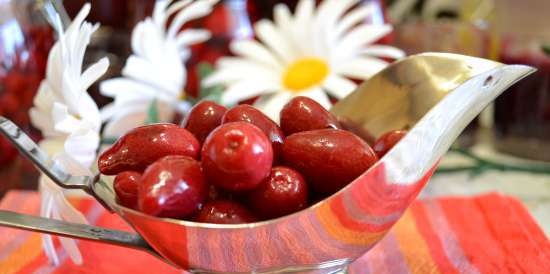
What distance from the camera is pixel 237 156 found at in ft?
1.00

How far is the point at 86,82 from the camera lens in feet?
1.33

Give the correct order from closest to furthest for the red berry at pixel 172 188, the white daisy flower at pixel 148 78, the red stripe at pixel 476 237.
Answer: the red berry at pixel 172 188 → the red stripe at pixel 476 237 → the white daisy flower at pixel 148 78

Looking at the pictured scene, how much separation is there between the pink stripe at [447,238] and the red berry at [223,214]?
0.16m

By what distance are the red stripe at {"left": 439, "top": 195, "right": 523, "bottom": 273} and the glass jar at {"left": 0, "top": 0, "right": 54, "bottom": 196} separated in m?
0.39

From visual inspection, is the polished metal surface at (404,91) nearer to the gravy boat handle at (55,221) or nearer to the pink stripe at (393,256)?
the pink stripe at (393,256)

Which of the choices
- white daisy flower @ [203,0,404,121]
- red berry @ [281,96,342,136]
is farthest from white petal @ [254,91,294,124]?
red berry @ [281,96,342,136]

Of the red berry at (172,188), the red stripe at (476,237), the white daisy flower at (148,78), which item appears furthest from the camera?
the white daisy flower at (148,78)

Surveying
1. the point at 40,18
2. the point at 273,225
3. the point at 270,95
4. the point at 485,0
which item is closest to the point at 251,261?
the point at 273,225

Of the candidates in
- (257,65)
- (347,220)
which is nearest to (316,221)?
(347,220)

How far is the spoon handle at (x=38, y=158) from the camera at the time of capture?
1.17 feet

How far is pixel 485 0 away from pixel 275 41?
0.97 feet

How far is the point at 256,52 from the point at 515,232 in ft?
1.07

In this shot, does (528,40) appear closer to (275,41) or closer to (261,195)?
(275,41)

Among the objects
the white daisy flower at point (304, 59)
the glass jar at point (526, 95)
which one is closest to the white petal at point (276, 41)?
the white daisy flower at point (304, 59)
